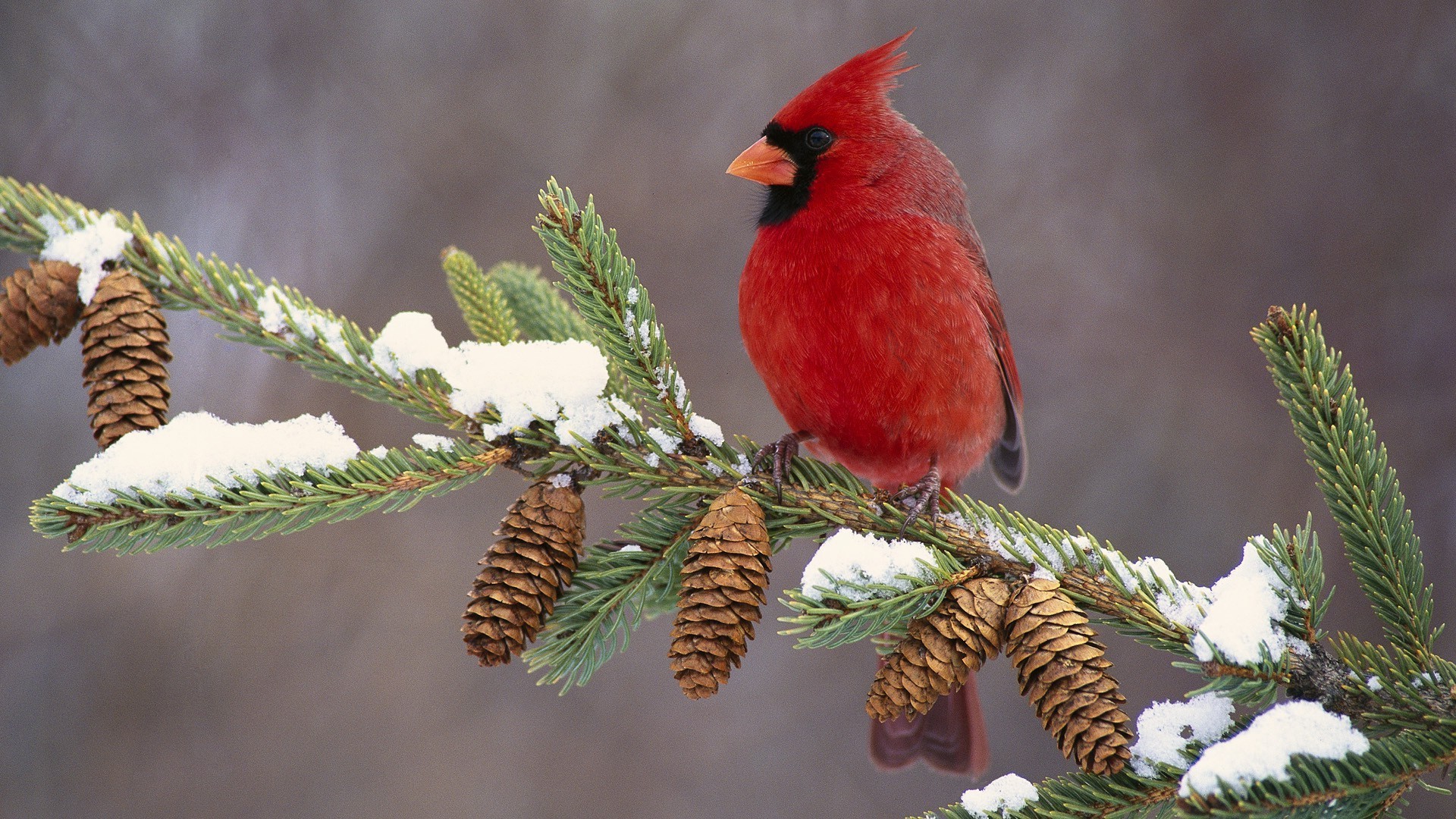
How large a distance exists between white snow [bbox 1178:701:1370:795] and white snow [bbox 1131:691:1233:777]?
0.14 ft

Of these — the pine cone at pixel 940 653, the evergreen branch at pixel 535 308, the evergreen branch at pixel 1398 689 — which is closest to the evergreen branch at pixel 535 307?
the evergreen branch at pixel 535 308

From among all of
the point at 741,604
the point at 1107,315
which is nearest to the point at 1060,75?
the point at 1107,315

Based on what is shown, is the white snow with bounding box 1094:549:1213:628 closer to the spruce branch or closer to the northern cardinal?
the spruce branch

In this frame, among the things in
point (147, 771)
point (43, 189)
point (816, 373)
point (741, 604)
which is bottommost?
point (741, 604)

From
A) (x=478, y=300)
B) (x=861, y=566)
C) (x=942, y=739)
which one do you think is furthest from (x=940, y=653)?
(x=478, y=300)

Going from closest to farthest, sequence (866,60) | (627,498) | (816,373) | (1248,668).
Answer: (1248,668) → (627,498) → (816,373) → (866,60)

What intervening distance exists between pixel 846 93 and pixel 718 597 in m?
0.92

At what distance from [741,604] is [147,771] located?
1921 mm

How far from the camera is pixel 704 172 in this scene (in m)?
2.52

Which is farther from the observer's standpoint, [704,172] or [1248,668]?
[704,172]

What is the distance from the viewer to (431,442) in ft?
3.43

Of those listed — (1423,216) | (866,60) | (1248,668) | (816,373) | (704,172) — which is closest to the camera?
(1248,668)

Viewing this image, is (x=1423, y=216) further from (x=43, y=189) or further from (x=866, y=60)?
(x=43, y=189)

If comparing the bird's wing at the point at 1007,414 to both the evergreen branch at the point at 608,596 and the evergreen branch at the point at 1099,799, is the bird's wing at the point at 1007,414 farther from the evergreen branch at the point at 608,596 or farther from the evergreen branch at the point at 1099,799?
the evergreen branch at the point at 1099,799
